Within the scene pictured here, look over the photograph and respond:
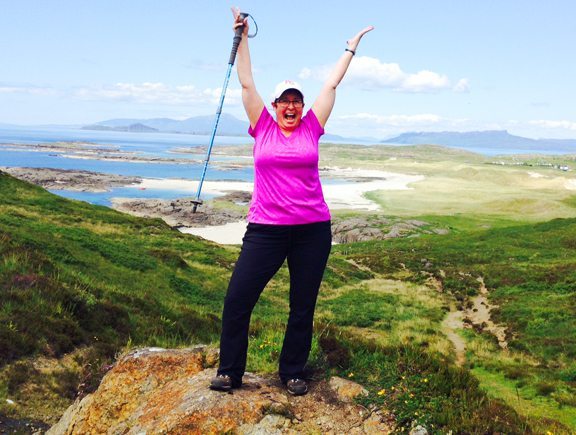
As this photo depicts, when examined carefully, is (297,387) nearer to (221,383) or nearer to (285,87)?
(221,383)

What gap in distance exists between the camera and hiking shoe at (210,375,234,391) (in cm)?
502

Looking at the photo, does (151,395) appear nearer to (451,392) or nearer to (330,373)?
(330,373)

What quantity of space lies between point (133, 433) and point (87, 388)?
1.55m

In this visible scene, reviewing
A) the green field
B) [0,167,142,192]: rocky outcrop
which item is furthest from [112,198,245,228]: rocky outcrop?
the green field

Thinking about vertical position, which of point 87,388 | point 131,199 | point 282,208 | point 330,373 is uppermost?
point 282,208

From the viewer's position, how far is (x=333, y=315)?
23.4 m

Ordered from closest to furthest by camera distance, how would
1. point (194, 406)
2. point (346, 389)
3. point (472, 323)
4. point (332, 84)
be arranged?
point (194, 406) < point (346, 389) < point (332, 84) < point (472, 323)

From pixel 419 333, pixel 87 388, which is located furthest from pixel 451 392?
pixel 419 333

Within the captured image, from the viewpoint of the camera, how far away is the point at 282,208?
4.89 m

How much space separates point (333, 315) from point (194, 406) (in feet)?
62.5

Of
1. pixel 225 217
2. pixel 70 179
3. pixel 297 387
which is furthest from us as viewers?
pixel 70 179

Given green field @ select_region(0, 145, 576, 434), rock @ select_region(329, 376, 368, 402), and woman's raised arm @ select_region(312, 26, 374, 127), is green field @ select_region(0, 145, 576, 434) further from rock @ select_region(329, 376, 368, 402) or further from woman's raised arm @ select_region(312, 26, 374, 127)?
woman's raised arm @ select_region(312, 26, 374, 127)

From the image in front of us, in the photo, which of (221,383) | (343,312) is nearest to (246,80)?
(221,383)

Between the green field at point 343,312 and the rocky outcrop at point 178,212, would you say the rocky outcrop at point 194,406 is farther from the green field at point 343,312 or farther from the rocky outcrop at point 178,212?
the rocky outcrop at point 178,212
